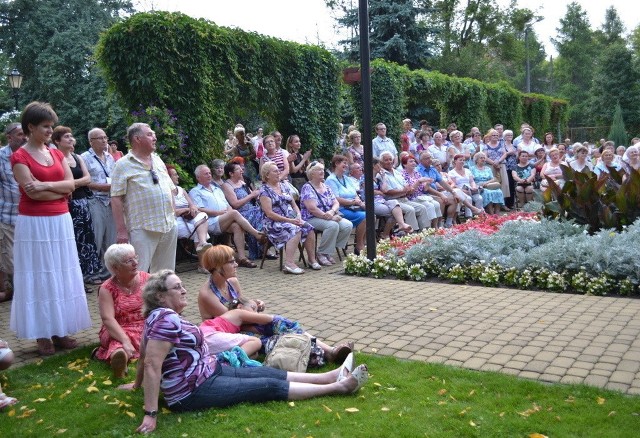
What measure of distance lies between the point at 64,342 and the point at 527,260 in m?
5.10

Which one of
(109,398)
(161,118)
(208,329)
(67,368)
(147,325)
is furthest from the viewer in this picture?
(161,118)

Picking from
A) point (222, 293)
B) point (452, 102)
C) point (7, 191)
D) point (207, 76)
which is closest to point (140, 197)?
point (222, 293)

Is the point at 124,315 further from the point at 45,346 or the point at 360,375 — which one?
the point at 360,375

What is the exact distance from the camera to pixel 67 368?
4.96m

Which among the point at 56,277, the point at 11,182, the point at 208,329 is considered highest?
the point at 11,182

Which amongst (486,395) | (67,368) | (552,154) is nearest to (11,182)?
(67,368)

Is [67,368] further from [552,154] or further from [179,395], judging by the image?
[552,154]

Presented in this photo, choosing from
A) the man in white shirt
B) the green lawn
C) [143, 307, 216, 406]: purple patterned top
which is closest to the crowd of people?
[143, 307, 216, 406]: purple patterned top

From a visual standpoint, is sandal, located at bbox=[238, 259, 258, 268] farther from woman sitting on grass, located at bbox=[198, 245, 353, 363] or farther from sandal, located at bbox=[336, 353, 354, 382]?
sandal, located at bbox=[336, 353, 354, 382]

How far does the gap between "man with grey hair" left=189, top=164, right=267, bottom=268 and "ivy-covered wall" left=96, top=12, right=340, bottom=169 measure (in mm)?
1198

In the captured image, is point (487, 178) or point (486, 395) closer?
point (486, 395)

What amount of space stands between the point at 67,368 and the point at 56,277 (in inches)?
30.1

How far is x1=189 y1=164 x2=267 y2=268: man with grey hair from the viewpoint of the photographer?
9.23 m

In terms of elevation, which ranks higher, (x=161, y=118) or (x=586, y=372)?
(x=161, y=118)
